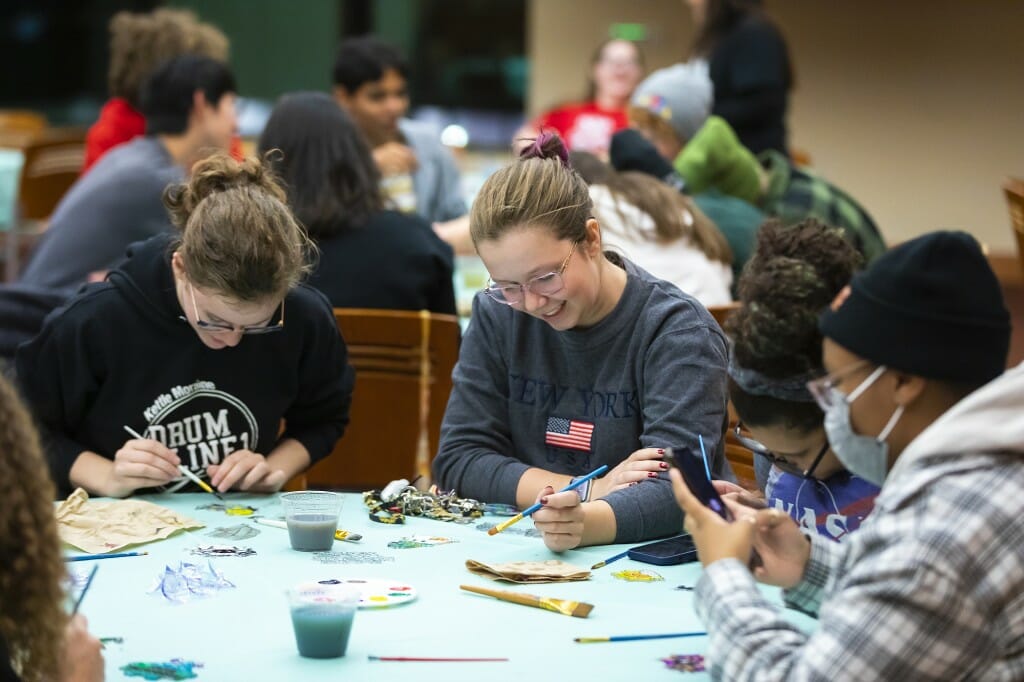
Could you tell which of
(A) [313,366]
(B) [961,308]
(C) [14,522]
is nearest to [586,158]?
(A) [313,366]

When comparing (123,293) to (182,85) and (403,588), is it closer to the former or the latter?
(403,588)

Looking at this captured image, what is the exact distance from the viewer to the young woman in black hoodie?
93.4 inches

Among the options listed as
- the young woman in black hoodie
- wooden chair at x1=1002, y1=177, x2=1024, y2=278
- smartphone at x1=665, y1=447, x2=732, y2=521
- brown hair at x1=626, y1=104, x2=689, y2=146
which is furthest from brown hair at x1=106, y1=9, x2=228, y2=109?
smartphone at x1=665, y1=447, x2=732, y2=521

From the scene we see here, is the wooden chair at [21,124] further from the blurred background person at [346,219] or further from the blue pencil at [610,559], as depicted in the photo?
the blue pencil at [610,559]

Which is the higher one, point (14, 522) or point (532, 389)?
point (14, 522)

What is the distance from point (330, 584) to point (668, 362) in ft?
2.60

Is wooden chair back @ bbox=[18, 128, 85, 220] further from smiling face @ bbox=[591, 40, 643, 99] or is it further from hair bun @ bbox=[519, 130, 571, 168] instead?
hair bun @ bbox=[519, 130, 571, 168]

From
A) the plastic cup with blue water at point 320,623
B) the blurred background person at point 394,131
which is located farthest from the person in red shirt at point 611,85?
the plastic cup with blue water at point 320,623

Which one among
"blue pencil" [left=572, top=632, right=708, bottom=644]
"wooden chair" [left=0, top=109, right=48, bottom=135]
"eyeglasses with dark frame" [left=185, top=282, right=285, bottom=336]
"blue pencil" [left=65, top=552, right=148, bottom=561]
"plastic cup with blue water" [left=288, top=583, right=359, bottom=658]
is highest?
"eyeglasses with dark frame" [left=185, top=282, right=285, bottom=336]

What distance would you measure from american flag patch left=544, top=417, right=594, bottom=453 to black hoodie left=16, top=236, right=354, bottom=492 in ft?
1.89

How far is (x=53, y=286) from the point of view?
4.10 meters

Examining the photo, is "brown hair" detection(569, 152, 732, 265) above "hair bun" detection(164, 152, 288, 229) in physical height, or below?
below

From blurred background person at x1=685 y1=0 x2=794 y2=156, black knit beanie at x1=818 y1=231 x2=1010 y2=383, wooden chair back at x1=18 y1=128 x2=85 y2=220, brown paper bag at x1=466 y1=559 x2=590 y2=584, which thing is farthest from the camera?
wooden chair back at x1=18 y1=128 x2=85 y2=220

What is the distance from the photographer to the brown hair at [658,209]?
3570 mm
